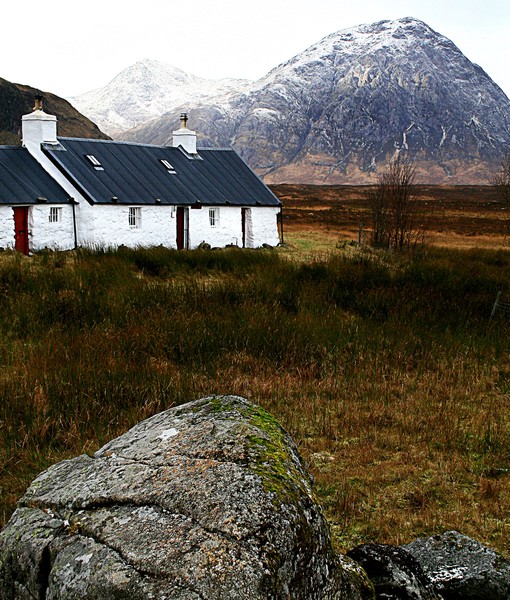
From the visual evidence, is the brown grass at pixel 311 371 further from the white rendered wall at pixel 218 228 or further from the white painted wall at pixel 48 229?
the white rendered wall at pixel 218 228

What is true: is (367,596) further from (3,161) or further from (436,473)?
(3,161)

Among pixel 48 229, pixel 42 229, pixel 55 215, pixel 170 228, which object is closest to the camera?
pixel 42 229

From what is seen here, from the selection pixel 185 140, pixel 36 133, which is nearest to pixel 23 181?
pixel 36 133

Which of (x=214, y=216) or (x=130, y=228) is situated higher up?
(x=214, y=216)

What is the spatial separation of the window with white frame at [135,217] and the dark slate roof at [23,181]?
2.62 m

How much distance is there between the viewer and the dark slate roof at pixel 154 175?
2772 centimetres

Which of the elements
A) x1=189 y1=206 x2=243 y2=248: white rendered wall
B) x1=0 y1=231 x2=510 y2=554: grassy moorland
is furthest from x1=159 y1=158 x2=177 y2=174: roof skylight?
x1=0 y1=231 x2=510 y2=554: grassy moorland

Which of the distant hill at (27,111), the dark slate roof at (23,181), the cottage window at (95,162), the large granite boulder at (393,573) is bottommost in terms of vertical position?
the large granite boulder at (393,573)

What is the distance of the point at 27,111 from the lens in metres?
106

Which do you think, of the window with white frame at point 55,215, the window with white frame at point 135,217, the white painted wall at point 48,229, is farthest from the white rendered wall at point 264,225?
the window with white frame at point 55,215

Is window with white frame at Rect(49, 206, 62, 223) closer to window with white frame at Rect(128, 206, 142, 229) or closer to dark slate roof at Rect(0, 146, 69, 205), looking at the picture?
dark slate roof at Rect(0, 146, 69, 205)

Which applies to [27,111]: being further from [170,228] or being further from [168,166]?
[170,228]

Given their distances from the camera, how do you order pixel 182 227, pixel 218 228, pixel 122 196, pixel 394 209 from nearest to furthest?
pixel 122 196 < pixel 394 209 < pixel 182 227 < pixel 218 228

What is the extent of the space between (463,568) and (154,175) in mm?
27281
